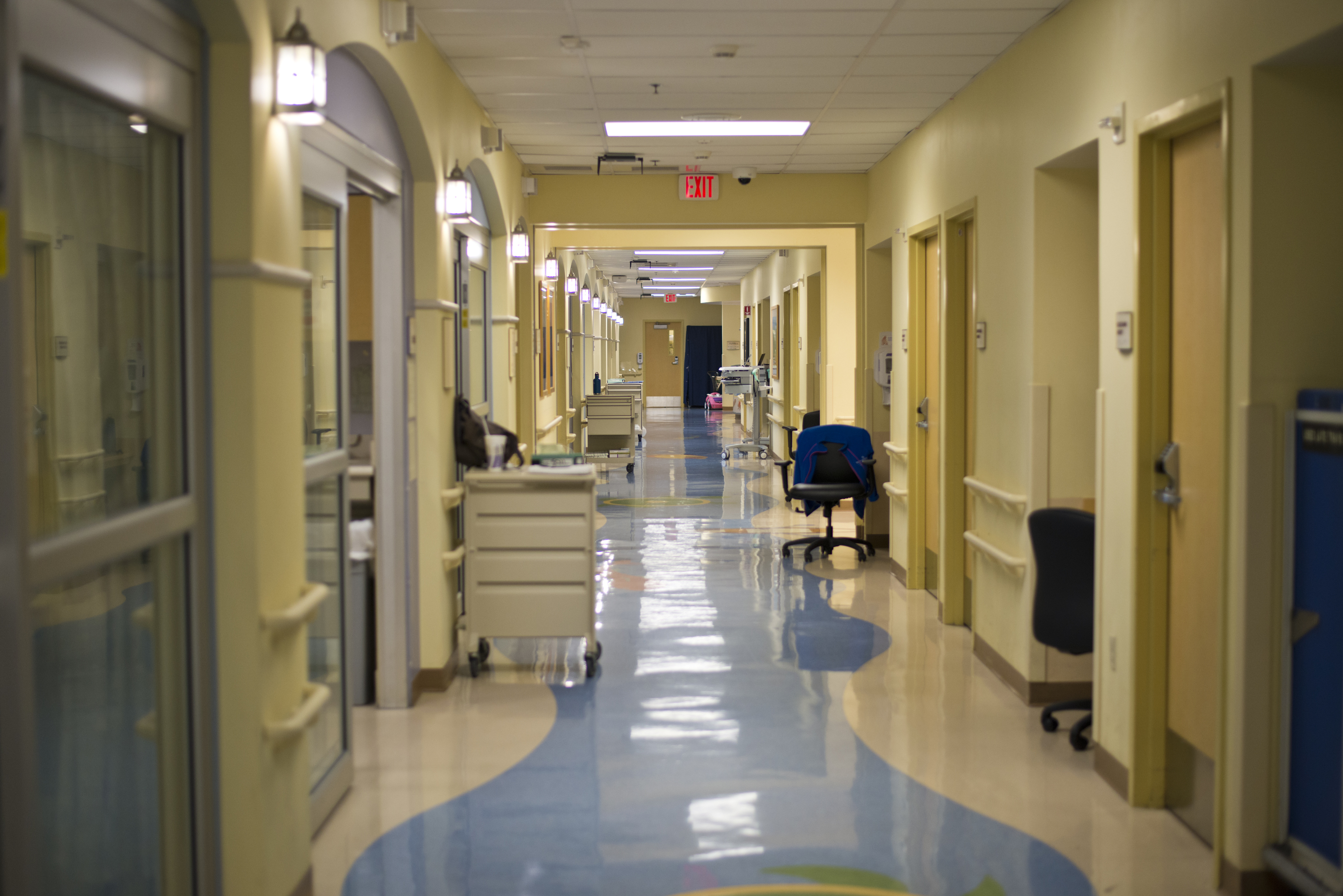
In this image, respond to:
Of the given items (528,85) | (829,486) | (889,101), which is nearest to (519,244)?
(528,85)

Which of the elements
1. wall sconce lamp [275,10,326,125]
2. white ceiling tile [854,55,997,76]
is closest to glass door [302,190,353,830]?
wall sconce lamp [275,10,326,125]

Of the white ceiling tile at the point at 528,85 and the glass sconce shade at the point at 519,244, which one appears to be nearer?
the white ceiling tile at the point at 528,85

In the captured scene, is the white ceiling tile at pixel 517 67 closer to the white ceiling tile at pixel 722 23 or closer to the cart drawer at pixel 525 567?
the white ceiling tile at pixel 722 23

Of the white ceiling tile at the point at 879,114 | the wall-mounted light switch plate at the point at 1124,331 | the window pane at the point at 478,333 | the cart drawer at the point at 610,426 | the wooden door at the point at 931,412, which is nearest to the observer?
the wall-mounted light switch plate at the point at 1124,331

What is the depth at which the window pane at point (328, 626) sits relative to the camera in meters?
3.69

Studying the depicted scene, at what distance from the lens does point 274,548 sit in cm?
293

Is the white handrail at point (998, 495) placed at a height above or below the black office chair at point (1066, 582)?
above

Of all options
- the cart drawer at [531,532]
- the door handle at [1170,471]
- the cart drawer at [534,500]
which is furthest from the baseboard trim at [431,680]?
the door handle at [1170,471]

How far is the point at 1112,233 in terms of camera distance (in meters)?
4.04

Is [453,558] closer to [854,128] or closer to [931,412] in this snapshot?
[931,412]

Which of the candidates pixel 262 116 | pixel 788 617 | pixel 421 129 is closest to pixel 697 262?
pixel 788 617

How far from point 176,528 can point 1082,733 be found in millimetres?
3479

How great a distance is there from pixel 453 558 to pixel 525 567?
1.11 feet

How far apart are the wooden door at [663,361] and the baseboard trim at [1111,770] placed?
29259 millimetres
